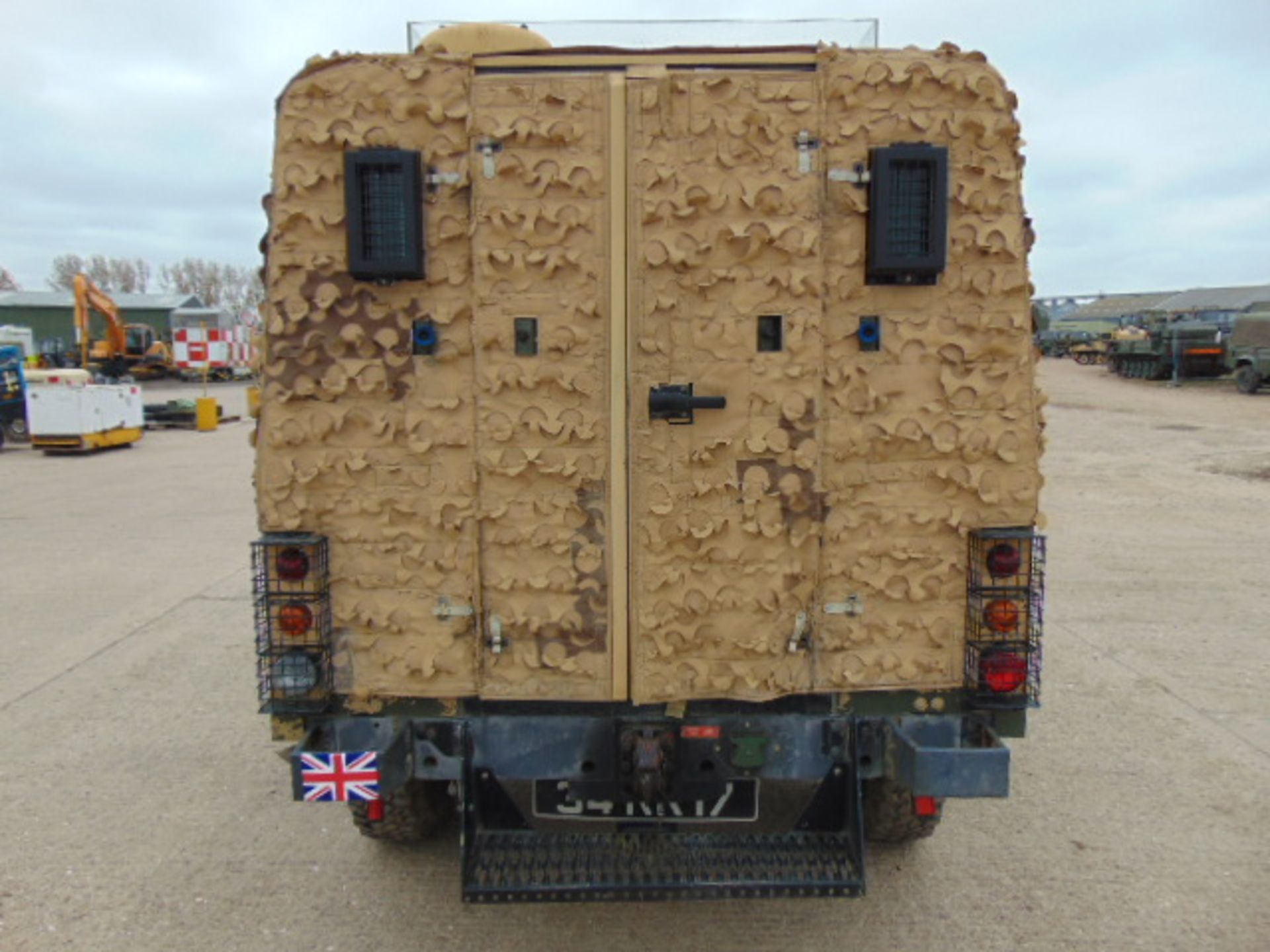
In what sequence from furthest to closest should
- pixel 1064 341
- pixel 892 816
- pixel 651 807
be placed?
pixel 1064 341 < pixel 892 816 < pixel 651 807

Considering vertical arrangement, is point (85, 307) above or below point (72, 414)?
above

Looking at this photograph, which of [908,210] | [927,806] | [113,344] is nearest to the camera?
[908,210]

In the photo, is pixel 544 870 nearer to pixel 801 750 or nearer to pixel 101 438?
pixel 801 750

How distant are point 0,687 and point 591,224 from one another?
5.37 m

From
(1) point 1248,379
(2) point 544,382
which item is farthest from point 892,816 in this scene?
(1) point 1248,379

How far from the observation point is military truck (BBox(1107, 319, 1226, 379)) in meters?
33.3

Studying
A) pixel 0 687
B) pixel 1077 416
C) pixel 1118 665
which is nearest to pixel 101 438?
pixel 0 687

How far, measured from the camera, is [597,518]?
3104 millimetres

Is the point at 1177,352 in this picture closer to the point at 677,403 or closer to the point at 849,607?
the point at 849,607

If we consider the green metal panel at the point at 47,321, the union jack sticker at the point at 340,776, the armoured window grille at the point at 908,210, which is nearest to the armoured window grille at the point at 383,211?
the armoured window grille at the point at 908,210

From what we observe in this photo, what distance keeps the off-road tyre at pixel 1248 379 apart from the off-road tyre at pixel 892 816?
1208 inches

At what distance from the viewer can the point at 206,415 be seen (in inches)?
934

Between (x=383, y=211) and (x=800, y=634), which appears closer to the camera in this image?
(x=383, y=211)

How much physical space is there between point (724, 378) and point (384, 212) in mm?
1200
